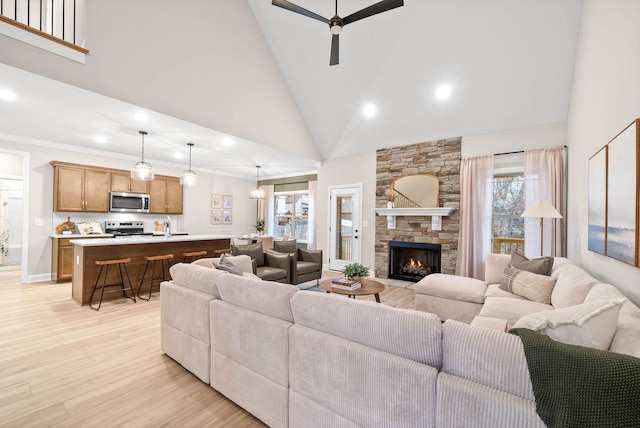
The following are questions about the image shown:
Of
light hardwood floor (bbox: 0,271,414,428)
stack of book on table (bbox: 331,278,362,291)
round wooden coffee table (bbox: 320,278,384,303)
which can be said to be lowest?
light hardwood floor (bbox: 0,271,414,428)

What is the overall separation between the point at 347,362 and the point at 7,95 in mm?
4831

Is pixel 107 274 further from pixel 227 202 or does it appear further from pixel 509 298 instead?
pixel 509 298

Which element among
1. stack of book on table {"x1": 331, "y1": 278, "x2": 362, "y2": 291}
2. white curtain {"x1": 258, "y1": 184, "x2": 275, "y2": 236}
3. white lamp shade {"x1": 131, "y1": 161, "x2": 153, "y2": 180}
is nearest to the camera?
stack of book on table {"x1": 331, "y1": 278, "x2": 362, "y2": 291}

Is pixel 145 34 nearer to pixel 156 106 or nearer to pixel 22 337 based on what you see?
pixel 156 106

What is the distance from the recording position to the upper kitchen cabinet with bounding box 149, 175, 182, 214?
6656 mm

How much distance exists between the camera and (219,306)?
1.98 meters

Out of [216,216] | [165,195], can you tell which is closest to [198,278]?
[165,195]

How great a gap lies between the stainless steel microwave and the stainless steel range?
1.03 ft

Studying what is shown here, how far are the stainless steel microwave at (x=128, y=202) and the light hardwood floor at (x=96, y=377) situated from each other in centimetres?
276

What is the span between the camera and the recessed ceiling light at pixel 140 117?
148 inches

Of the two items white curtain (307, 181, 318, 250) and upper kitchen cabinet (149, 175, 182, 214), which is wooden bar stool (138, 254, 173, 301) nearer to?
upper kitchen cabinet (149, 175, 182, 214)

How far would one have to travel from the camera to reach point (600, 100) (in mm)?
2531

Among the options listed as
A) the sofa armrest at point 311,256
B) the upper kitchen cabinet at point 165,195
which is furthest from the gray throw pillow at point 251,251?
the upper kitchen cabinet at point 165,195

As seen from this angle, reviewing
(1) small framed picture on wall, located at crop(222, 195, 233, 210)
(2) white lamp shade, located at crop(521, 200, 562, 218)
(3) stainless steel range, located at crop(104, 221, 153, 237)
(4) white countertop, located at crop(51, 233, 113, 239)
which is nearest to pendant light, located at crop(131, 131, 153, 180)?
(4) white countertop, located at crop(51, 233, 113, 239)
